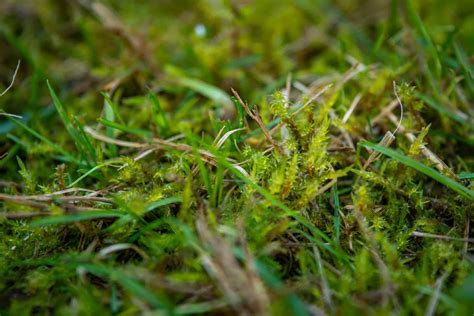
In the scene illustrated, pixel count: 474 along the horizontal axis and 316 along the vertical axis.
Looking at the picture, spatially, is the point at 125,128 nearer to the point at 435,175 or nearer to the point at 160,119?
the point at 160,119

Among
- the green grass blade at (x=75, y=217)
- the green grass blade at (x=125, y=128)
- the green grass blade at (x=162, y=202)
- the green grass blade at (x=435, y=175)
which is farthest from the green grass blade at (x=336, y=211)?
the green grass blade at (x=125, y=128)

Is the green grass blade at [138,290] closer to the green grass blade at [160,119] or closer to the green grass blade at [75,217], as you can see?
the green grass blade at [75,217]

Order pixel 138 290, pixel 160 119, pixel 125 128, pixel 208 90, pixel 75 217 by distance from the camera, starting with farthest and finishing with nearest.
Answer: pixel 208 90
pixel 160 119
pixel 125 128
pixel 75 217
pixel 138 290

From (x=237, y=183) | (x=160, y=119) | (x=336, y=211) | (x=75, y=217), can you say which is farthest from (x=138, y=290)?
(x=160, y=119)

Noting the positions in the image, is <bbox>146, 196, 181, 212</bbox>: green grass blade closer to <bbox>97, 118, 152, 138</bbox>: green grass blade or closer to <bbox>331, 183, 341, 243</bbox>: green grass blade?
<bbox>97, 118, 152, 138</bbox>: green grass blade

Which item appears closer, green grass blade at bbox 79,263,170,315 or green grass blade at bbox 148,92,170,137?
green grass blade at bbox 79,263,170,315

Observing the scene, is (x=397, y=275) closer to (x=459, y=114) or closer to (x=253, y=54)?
(x=459, y=114)

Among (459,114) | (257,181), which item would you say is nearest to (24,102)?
(257,181)

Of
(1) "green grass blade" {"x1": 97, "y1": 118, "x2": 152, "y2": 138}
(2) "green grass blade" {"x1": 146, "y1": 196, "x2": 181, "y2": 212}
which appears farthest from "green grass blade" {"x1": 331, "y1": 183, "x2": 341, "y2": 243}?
(1) "green grass blade" {"x1": 97, "y1": 118, "x2": 152, "y2": 138}
